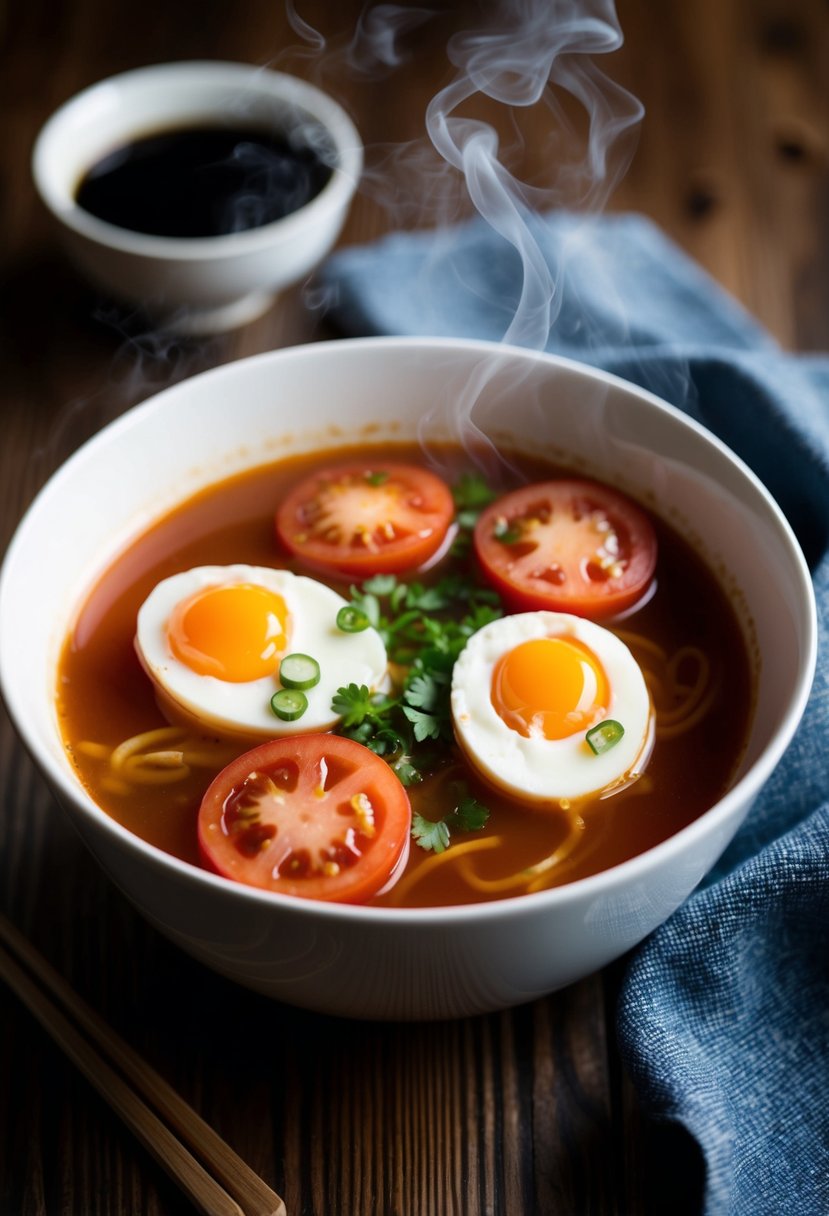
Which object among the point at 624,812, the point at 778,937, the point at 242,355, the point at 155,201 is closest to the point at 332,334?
the point at 242,355

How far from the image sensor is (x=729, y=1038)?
239cm

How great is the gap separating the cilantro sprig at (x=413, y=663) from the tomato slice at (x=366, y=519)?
65 millimetres

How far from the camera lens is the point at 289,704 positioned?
2504 mm

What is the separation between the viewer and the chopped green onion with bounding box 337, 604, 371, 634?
265cm

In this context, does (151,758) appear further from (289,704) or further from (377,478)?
(377,478)

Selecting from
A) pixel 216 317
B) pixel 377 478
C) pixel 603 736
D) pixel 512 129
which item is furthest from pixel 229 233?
pixel 603 736

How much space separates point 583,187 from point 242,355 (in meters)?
1.35

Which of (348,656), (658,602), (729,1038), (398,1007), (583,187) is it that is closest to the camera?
(398,1007)

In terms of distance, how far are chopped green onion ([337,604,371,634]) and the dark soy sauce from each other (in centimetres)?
163

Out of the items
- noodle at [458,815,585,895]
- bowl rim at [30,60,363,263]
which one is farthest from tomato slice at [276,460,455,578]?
bowl rim at [30,60,363,263]

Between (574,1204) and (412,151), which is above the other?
(412,151)

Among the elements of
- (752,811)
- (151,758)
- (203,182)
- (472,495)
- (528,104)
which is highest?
(528,104)

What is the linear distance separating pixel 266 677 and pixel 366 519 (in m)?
0.51

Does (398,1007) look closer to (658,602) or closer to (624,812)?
(624,812)
